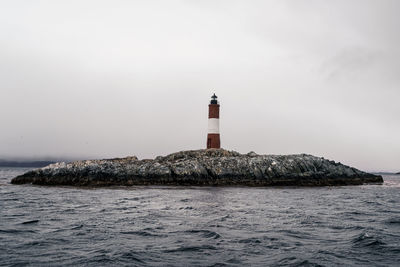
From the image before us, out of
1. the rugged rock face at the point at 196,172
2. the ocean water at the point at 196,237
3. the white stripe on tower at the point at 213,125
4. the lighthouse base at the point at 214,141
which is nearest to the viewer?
the ocean water at the point at 196,237

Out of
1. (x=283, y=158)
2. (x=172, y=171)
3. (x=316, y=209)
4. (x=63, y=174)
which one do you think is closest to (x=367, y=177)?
(x=283, y=158)

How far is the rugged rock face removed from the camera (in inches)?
1772

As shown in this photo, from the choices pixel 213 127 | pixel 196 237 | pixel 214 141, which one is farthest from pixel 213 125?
pixel 196 237

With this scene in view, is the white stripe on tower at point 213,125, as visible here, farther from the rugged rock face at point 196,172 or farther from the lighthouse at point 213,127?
the rugged rock face at point 196,172

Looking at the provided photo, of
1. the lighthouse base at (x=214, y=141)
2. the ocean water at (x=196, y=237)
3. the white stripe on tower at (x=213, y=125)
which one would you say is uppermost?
the white stripe on tower at (x=213, y=125)

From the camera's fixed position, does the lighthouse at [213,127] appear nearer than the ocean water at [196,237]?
No

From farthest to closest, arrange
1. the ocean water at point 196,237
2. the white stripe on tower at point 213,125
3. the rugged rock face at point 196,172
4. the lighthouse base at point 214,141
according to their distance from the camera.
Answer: the white stripe on tower at point 213,125
the lighthouse base at point 214,141
the rugged rock face at point 196,172
the ocean water at point 196,237

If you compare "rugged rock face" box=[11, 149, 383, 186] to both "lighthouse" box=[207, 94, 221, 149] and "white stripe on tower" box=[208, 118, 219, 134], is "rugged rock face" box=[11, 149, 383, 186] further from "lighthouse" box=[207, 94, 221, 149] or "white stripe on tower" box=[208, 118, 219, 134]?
"white stripe on tower" box=[208, 118, 219, 134]

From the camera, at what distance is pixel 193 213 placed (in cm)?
1944

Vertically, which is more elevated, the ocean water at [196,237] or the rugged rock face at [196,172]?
the rugged rock face at [196,172]

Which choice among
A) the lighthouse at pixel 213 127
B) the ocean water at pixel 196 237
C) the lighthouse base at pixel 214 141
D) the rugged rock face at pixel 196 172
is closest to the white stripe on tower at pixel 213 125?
the lighthouse at pixel 213 127

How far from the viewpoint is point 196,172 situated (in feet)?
150

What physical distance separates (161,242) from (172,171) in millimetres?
33812

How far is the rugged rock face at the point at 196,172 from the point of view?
1772 inches
